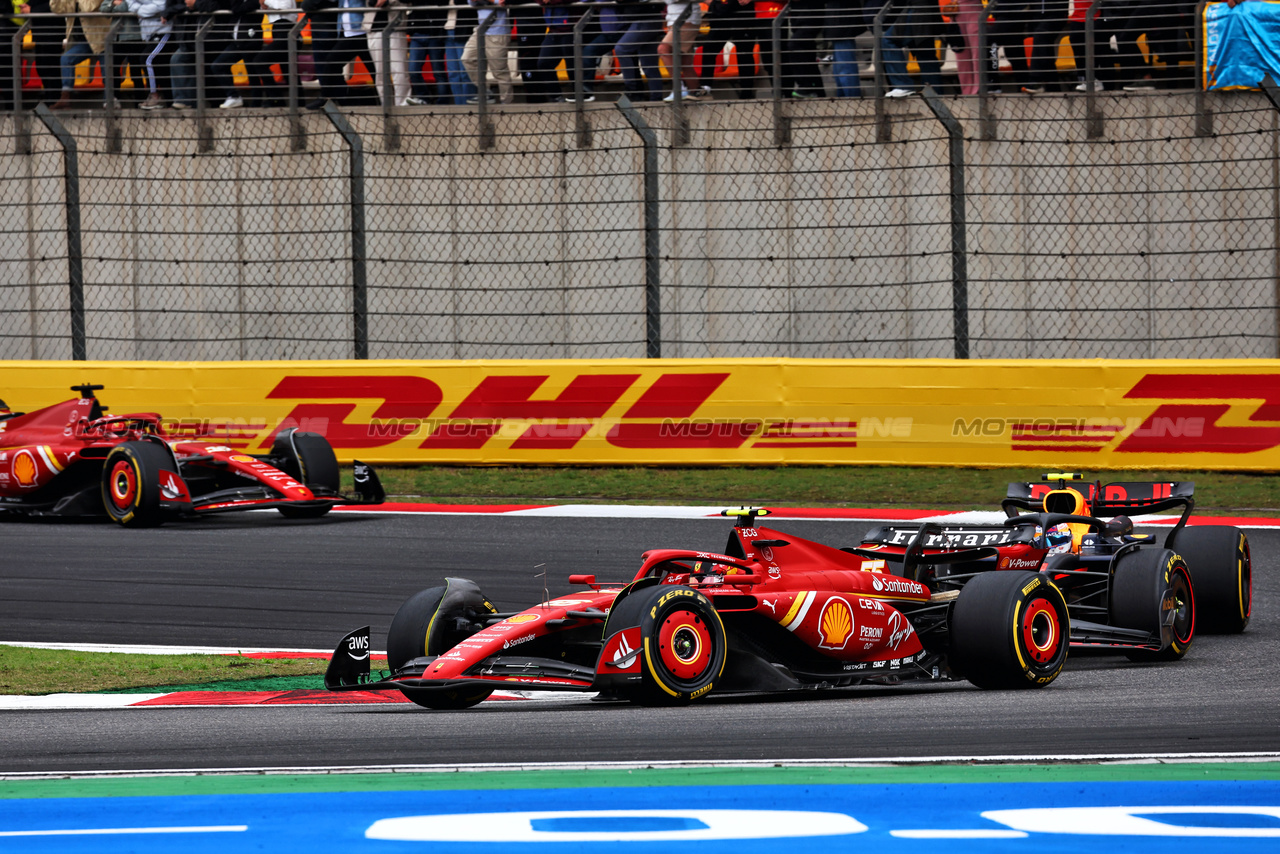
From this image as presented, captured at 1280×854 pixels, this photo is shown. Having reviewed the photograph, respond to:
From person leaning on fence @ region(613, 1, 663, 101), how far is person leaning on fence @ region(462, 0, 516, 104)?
1.11 meters

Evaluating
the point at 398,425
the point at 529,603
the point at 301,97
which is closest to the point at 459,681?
the point at 529,603

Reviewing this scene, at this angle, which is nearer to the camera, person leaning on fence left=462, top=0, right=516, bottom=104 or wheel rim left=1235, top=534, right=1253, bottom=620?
wheel rim left=1235, top=534, right=1253, bottom=620

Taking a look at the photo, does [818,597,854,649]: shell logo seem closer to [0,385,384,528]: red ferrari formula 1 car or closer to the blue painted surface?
the blue painted surface

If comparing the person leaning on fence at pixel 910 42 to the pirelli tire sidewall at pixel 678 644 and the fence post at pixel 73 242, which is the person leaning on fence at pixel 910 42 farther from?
the pirelli tire sidewall at pixel 678 644

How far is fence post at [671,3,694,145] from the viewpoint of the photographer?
16.7 meters

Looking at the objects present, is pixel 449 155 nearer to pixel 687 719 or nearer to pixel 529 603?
pixel 529 603

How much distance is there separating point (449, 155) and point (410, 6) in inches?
61.6

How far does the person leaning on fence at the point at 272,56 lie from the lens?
1770 centimetres

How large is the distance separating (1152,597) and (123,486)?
8103 mm

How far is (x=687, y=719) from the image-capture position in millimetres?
6512

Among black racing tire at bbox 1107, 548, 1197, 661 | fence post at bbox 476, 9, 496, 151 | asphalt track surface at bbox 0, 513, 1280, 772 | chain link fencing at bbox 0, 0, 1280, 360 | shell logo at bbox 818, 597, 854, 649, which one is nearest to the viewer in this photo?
asphalt track surface at bbox 0, 513, 1280, 772

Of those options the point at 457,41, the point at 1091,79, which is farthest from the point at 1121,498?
the point at 457,41

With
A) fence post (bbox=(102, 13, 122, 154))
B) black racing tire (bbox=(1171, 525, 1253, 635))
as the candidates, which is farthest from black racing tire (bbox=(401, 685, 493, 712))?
fence post (bbox=(102, 13, 122, 154))

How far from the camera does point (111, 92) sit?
1836 centimetres
